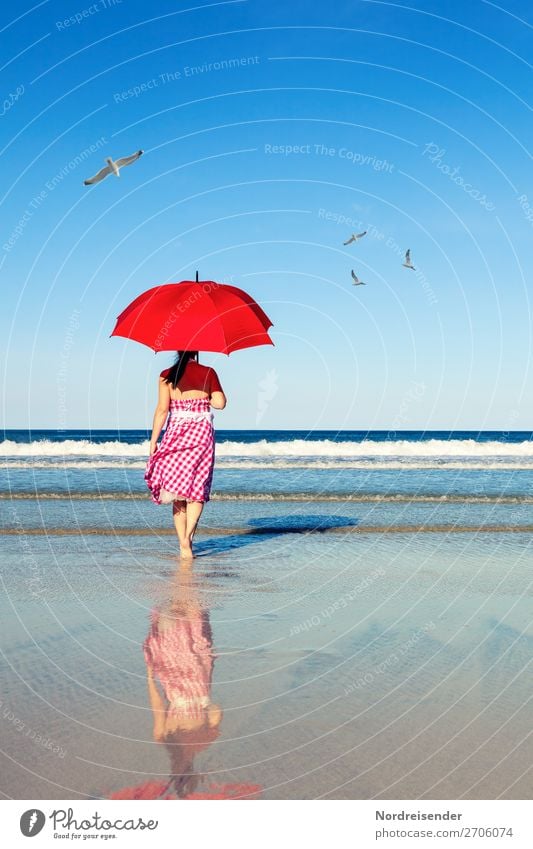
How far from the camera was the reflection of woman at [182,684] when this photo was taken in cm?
322

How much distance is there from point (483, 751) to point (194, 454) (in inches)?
210

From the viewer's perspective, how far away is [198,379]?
26.5ft

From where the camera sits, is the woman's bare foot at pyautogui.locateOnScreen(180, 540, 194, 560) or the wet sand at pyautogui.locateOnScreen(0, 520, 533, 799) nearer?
the wet sand at pyautogui.locateOnScreen(0, 520, 533, 799)

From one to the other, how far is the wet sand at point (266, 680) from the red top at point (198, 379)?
6.05ft

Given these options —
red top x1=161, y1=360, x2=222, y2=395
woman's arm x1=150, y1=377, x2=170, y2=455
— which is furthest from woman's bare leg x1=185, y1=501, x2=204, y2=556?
red top x1=161, y1=360, x2=222, y2=395

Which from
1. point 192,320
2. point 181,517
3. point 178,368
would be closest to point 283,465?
point 181,517

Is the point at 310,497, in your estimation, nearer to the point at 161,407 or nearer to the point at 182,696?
the point at 161,407

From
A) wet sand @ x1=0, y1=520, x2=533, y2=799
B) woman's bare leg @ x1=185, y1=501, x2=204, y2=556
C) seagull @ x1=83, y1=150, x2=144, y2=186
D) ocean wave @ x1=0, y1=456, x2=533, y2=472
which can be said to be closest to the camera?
wet sand @ x1=0, y1=520, x2=533, y2=799

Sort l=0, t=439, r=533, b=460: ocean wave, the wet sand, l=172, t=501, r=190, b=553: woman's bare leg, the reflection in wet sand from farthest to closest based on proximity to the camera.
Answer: l=0, t=439, r=533, b=460: ocean wave
l=172, t=501, r=190, b=553: woman's bare leg
the wet sand
the reflection in wet sand

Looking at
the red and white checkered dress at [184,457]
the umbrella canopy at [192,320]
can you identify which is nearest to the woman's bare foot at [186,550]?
the red and white checkered dress at [184,457]

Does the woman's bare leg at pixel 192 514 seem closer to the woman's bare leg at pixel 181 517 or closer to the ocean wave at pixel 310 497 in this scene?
the woman's bare leg at pixel 181 517

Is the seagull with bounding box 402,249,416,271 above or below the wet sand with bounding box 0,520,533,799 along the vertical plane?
above

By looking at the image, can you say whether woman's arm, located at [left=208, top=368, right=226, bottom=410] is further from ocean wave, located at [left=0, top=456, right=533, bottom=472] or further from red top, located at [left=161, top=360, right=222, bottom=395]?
ocean wave, located at [left=0, top=456, right=533, bottom=472]

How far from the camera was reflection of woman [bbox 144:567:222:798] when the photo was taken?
10.6 feet
